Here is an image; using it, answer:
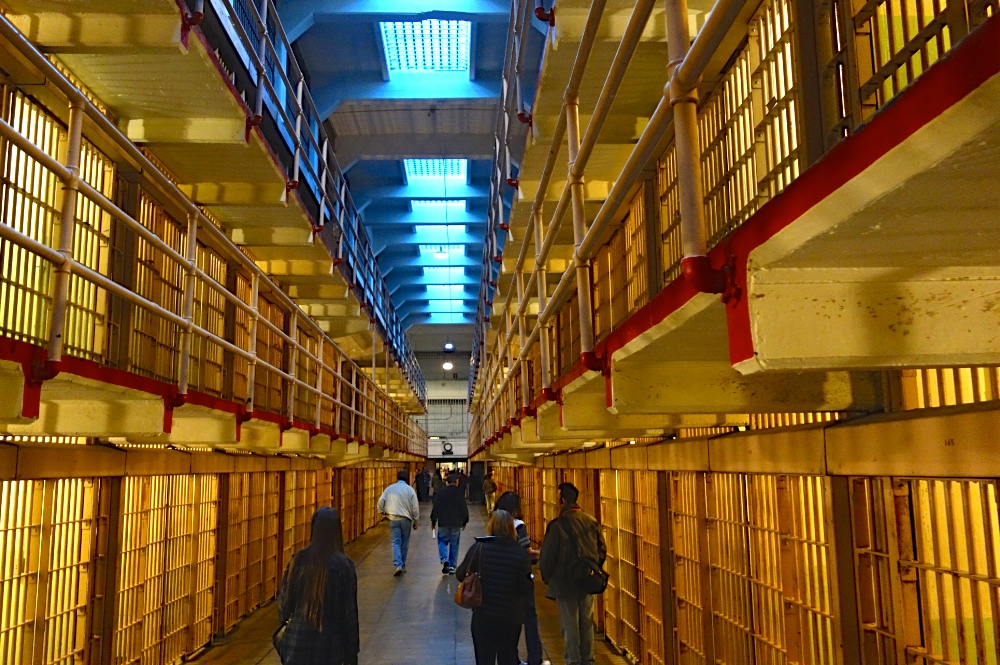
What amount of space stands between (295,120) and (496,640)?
365 inches

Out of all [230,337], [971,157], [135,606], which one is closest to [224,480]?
[230,337]

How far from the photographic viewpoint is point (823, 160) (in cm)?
146

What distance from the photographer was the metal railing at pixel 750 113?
1938 millimetres

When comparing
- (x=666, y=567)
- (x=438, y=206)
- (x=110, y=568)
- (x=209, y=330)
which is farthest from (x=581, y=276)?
(x=438, y=206)

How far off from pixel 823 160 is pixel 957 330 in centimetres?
82

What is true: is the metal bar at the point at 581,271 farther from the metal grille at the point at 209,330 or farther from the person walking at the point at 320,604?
the metal grille at the point at 209,330

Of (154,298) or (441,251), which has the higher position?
(441,251)

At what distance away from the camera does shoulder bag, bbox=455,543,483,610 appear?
504 centimetres

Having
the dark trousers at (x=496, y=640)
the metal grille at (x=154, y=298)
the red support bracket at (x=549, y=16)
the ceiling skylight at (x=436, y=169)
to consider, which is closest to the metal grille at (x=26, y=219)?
the metal grille at (x=154, y=298)

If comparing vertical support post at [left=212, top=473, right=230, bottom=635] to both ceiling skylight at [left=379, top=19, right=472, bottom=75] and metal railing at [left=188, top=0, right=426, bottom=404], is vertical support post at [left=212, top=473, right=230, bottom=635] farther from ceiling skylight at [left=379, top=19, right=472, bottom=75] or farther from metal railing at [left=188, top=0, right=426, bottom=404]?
ceiling skylight at [left=379, top=19, right=472, bottom=75]

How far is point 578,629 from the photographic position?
231 inches

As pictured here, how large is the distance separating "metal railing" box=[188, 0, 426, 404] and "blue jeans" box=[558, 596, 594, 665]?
13.6 feet

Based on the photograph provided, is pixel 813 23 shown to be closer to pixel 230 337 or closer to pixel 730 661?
pixel 730 661

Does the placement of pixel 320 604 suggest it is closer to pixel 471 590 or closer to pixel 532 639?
pixel 471 590
